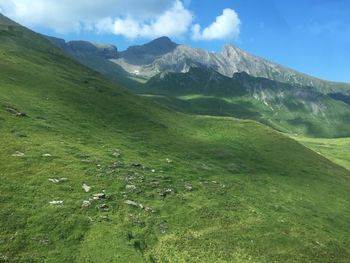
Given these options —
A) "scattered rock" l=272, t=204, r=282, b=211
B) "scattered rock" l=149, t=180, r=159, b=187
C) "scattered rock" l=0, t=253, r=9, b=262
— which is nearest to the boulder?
"scattered rock" l=149, t=180, r=159, b=187

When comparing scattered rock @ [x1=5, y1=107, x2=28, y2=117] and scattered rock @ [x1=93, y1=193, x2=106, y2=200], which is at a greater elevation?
scattered rock @ [x1=5, y1=107, x2=28, y2=117]

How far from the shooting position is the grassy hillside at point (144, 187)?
3997 centimetres

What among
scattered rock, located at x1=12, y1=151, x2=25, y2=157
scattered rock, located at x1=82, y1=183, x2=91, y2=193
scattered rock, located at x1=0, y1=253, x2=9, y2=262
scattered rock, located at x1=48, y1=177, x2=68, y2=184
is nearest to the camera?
scattered rock, located at x1=0, y1=253, x2=9, y2=262

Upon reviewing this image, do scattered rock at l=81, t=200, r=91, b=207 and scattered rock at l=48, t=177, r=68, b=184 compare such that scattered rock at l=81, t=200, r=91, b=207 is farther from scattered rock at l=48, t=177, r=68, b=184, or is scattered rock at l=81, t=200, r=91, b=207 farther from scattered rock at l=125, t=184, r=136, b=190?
scattered rock at l=125, t=184, r=136, b=190

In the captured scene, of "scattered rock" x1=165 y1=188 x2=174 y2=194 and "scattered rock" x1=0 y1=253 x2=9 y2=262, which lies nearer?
"scattered rock" x1=0 y1=253 x2=9 y2=262

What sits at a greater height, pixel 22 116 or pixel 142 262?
pixel 22 116

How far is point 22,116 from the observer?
223ft

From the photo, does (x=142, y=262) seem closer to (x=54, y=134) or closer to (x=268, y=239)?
(x=268, y=239)

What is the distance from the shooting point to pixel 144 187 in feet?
178

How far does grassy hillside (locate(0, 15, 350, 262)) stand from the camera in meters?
40.0

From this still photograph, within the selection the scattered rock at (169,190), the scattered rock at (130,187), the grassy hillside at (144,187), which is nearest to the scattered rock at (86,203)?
the grassy hillside at (144,187)

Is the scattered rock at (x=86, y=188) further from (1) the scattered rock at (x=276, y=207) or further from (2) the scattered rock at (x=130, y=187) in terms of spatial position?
(1) the scattered rock at (x=276, y=207)

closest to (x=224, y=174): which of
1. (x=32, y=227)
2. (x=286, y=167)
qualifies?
(x=286, y=167)

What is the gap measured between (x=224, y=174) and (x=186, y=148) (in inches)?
530
